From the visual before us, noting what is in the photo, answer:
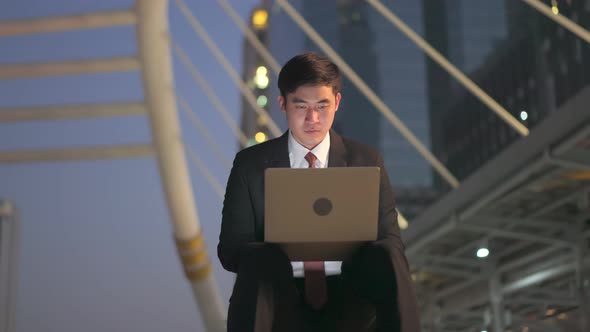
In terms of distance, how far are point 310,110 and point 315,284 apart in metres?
0.51

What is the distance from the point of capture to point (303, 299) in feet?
9.01

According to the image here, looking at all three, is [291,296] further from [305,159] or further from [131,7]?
[131,7]

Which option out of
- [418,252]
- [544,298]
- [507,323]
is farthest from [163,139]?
[544,298]

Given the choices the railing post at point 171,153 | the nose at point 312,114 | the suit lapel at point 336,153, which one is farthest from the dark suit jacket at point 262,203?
the railing post at point 171,153

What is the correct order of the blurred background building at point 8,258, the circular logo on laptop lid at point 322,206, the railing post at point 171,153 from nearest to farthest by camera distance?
the circular logo on laptop lid at point 322,206 → the blurred background building at point 8,258 → the railing post at point 171,153

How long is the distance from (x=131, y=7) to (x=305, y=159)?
25.8ft

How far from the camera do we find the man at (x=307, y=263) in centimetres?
251

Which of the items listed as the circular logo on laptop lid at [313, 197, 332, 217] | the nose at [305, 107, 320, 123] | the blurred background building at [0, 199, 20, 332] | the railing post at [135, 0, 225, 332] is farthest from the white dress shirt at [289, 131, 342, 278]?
the railing post at [135, 0, 225, 332]

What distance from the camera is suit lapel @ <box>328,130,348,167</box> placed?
113 inches

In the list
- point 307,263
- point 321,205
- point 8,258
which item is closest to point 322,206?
point 321,205

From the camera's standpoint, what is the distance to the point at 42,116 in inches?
437

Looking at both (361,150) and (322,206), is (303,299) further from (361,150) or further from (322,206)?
(361,150)

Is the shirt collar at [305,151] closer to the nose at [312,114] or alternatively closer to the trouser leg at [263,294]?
the nose at [312,114]

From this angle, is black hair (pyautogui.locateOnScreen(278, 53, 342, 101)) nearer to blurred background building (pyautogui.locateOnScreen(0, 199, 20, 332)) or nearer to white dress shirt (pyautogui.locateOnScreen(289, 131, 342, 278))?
white dress shirt (pyautogui.locateOnScreen(289, 131, 342, 278))
